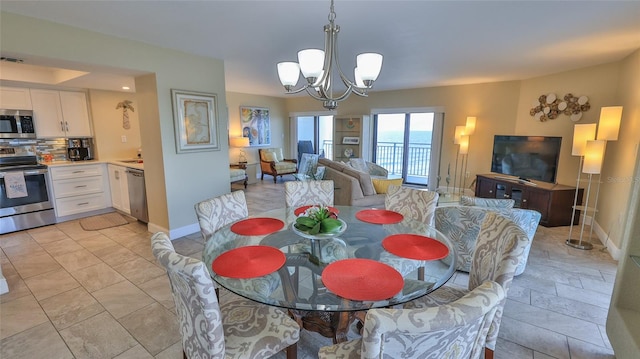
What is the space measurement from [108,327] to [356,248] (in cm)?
188

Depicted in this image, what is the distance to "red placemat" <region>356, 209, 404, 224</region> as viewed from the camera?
230cm

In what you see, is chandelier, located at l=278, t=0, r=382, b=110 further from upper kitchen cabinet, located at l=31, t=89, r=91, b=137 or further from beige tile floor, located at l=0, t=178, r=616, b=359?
upper kitchen cabinet, located at l=31, t=89, r=91, b=137

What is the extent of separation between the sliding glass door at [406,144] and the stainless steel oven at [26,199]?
20.5 feet

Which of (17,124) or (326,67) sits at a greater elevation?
(326,67)

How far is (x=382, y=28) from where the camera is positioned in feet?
8.62

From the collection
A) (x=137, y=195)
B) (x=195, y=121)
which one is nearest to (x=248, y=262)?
(x=195, y=121)

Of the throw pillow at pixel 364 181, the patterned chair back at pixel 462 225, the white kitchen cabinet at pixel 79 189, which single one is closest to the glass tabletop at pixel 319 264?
the patterned chair back at pixel 462 225

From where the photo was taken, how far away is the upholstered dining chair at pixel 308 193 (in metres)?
2.97

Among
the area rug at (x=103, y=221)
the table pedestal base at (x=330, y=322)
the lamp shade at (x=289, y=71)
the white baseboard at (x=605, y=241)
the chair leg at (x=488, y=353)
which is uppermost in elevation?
the lamp shade at (x=289, y=71)

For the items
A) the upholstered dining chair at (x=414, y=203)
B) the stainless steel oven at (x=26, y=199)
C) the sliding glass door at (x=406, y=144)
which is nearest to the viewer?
the upholstered dining chair at (x=414, y=203)

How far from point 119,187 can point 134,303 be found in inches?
113

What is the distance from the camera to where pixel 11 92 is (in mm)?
4125

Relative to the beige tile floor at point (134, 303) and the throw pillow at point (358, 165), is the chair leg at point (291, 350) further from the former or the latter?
the throw pillow at point (358, 165)

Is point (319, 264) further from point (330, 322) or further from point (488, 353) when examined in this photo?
point (488, 353)
